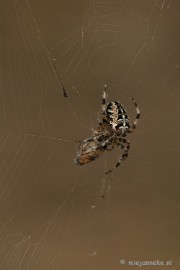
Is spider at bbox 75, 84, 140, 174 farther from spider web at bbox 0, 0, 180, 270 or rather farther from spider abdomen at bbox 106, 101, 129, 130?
spider web at bbox 0, 0, 180, 270

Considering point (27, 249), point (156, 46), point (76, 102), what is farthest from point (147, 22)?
point (27, 249)

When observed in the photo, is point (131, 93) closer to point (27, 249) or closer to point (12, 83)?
point (12, 83)

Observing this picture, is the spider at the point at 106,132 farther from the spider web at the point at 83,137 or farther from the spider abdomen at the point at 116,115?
the spider web at the point at 83,137

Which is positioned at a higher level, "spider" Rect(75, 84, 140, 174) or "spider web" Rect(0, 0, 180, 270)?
"spider web" Rect(0, 0, 180, 270)

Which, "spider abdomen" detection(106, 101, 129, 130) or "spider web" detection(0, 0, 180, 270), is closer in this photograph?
"spider abdomen" detection(106, 101, 129, 130)

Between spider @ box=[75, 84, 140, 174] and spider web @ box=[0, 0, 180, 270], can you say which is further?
spider web @ box=[0, 0, 180, 270]

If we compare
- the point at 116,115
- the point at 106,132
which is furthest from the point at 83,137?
the point at 116,115

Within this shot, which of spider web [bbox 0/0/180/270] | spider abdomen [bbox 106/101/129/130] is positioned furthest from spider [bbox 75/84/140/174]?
spider web [bbox 0/0/180/270]
